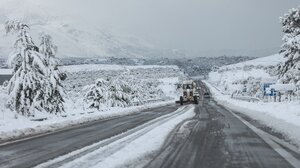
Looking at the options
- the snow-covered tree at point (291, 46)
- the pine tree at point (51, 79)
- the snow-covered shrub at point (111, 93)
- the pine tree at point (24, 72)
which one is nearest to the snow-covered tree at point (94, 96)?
the snow-covered shrub at point (111, 93)

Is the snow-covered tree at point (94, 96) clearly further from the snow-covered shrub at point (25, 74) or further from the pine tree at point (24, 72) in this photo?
the pine tree at point (24, 72)

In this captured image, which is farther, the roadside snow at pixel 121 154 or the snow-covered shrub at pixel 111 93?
the snow-covered shrub at pixel 111 93

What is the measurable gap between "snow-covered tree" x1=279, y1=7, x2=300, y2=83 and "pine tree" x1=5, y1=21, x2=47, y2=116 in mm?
33820

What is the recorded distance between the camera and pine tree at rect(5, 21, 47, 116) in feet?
78.8

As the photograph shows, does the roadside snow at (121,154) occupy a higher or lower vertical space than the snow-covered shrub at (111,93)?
lower

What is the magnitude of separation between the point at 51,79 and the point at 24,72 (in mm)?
3428

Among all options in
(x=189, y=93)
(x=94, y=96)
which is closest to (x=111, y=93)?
(x=94, y=96)

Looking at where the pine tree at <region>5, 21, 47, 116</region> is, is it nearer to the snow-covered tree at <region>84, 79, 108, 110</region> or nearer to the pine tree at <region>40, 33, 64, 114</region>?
the pine tree at <region>40, 33, 64, 114</region>

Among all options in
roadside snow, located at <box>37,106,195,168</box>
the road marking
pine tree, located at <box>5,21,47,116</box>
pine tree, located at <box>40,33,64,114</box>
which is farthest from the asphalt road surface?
pine tree, located at <box>40,33,64,114</box>

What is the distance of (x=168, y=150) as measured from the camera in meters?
11.3

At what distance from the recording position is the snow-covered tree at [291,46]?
50.8 meters

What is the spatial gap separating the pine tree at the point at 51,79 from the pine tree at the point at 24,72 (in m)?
1.65

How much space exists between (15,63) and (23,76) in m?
1.10

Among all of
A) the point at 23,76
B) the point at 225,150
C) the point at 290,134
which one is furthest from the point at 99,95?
the point at 225,150
